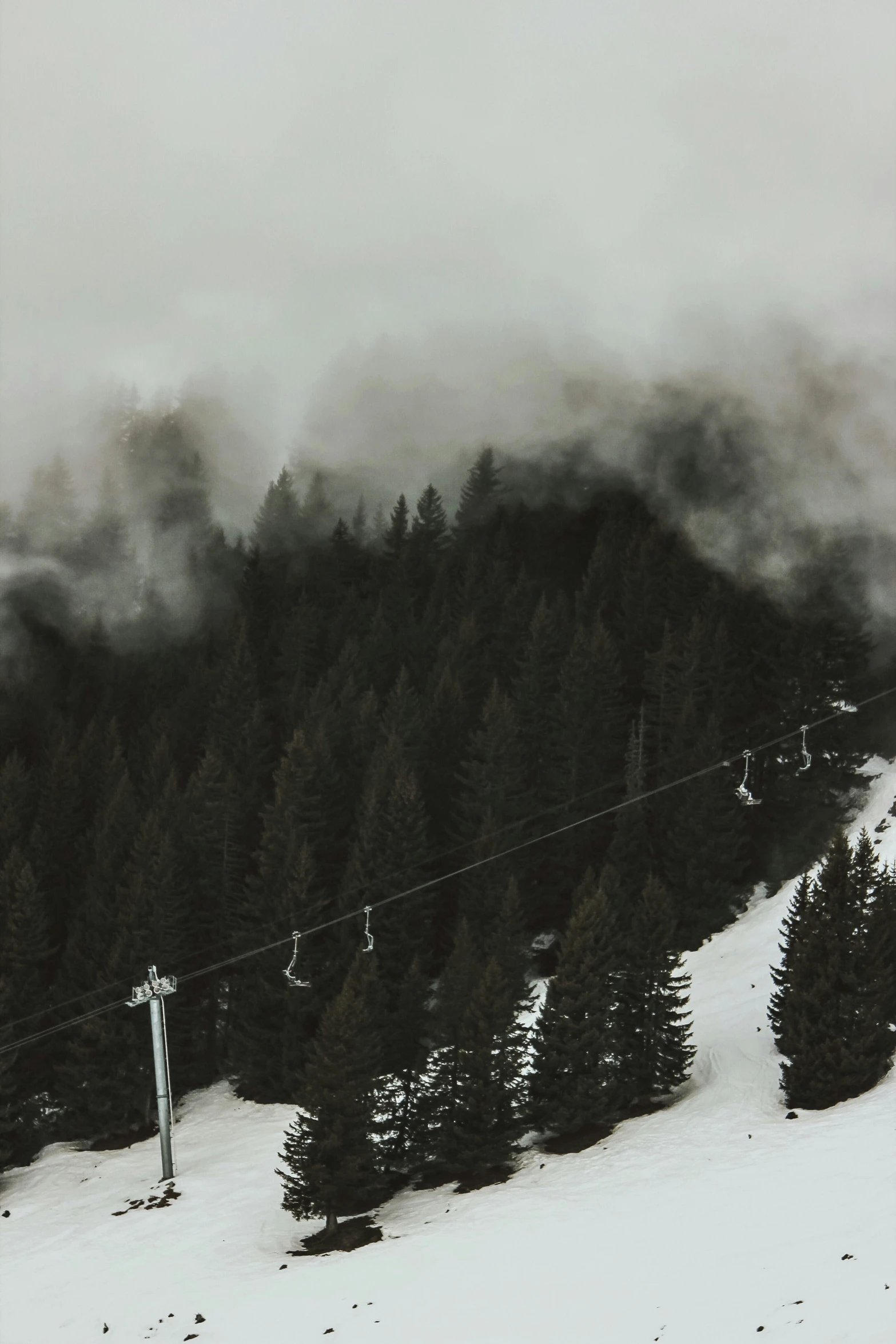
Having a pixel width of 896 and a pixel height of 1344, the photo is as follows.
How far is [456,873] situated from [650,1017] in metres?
15.6

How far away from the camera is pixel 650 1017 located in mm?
35750

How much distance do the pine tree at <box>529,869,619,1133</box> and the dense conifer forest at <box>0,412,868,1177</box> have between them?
0.34 ft

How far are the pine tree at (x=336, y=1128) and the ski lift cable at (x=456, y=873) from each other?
305 inches

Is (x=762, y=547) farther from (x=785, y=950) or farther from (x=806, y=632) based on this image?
(x=785, y=950)

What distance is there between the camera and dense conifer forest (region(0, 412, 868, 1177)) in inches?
1357

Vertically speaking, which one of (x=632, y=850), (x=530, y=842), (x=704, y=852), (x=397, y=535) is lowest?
(x=704, y=852)

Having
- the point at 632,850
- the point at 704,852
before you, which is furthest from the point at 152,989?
the point at 704,852

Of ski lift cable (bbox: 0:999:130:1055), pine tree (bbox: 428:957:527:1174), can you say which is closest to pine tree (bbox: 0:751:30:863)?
ski lift cable (bbox: 0:999:130:1055)

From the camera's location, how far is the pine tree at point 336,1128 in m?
30.4

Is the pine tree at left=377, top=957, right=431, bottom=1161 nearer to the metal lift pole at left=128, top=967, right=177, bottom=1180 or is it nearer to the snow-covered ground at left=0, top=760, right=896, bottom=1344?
the snow-covered ground at left=0, top=760, right=896, bottom=1344

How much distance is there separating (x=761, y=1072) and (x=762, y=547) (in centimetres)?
4180

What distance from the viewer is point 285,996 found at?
45.5 meters

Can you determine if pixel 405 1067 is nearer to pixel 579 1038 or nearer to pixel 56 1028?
pixel 579 1038

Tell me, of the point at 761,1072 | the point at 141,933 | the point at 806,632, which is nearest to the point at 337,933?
the point at 141,933
